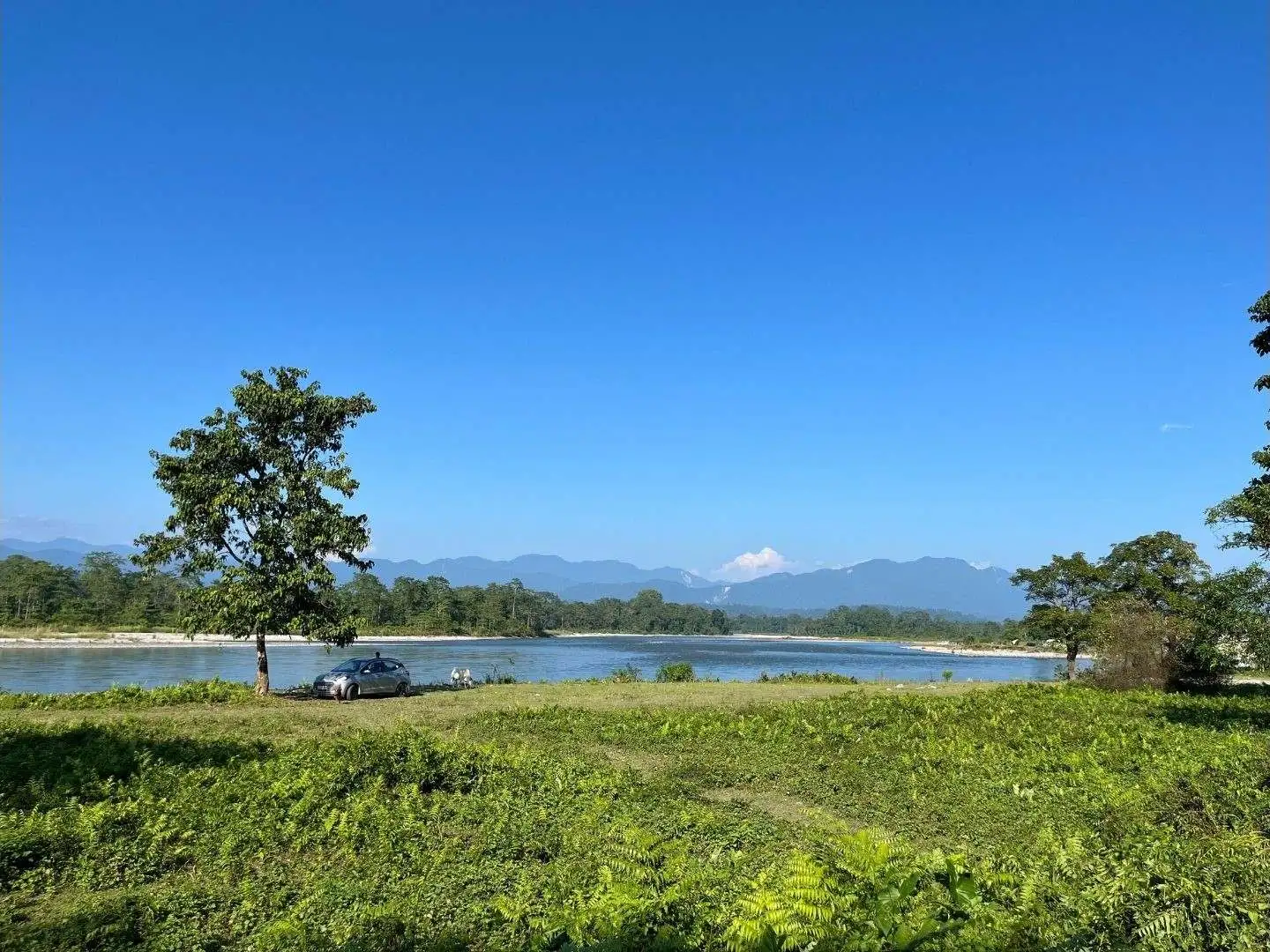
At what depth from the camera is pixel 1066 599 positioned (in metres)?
44.1

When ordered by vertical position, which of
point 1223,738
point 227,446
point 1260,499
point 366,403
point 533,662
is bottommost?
point 533,662

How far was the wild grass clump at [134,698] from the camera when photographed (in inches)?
820

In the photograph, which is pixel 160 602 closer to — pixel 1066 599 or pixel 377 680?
pixel 377 680

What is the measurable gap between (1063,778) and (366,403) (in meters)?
22.2

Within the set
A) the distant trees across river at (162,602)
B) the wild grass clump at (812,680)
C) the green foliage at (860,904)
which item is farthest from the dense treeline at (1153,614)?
the distant trees across river at (162,602)

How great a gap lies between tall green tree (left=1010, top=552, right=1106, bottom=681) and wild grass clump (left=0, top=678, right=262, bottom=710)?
3761 centimetres

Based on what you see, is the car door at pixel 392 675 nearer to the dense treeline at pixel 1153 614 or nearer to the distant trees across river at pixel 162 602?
the dense treeline at pixel 1153 614

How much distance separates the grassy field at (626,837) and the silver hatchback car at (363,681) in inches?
268

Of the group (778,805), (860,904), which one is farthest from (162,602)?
(860,904)

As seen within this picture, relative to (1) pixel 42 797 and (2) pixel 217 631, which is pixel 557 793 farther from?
(2) pixel 217 631

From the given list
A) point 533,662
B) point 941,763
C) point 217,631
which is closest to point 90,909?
point 941,763

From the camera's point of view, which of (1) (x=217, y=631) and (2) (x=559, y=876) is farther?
(1) (x=217, y=631)

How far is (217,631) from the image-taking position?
2438 centimetres

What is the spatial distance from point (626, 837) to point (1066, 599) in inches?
1722
